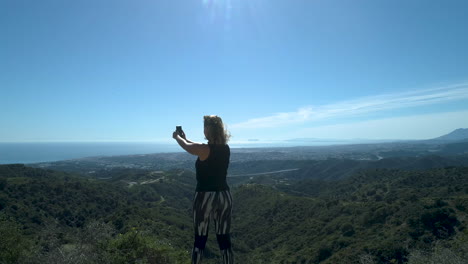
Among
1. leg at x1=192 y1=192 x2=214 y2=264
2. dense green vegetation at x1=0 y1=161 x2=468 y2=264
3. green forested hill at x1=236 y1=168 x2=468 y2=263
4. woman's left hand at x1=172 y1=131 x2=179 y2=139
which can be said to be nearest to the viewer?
leg at x1=192 y1=192 x2=214 y2=264

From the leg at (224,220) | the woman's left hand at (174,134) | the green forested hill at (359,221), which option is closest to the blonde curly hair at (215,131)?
the woman's left hand at (174,134)

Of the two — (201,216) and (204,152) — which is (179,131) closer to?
(204,152)

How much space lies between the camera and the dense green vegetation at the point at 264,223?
8.62 metres

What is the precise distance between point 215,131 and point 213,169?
0.38 metres

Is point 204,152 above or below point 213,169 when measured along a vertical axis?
above

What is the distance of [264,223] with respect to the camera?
46.6m

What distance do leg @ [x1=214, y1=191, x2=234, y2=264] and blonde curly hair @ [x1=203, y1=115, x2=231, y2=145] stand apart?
0.53 meters

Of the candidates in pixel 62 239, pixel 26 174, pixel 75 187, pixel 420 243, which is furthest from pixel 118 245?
pixel 26 174

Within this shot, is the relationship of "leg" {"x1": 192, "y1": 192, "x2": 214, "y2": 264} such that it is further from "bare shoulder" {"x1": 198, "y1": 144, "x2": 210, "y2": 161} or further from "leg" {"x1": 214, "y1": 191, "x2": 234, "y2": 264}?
"bare shoulder" {"x1": 198, "y1": 144, "x2": 210, "y2": 161}

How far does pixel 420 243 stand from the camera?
63.2 feet

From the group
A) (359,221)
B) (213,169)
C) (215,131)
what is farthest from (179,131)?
(359,221)

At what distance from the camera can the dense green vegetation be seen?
8.62 meters

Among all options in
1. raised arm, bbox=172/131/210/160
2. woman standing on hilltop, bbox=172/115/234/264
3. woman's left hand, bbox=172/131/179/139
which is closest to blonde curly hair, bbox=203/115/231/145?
woman standing on hilltop, bbox=172/115/234/264

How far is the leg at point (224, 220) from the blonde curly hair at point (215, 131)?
53 centimetres
